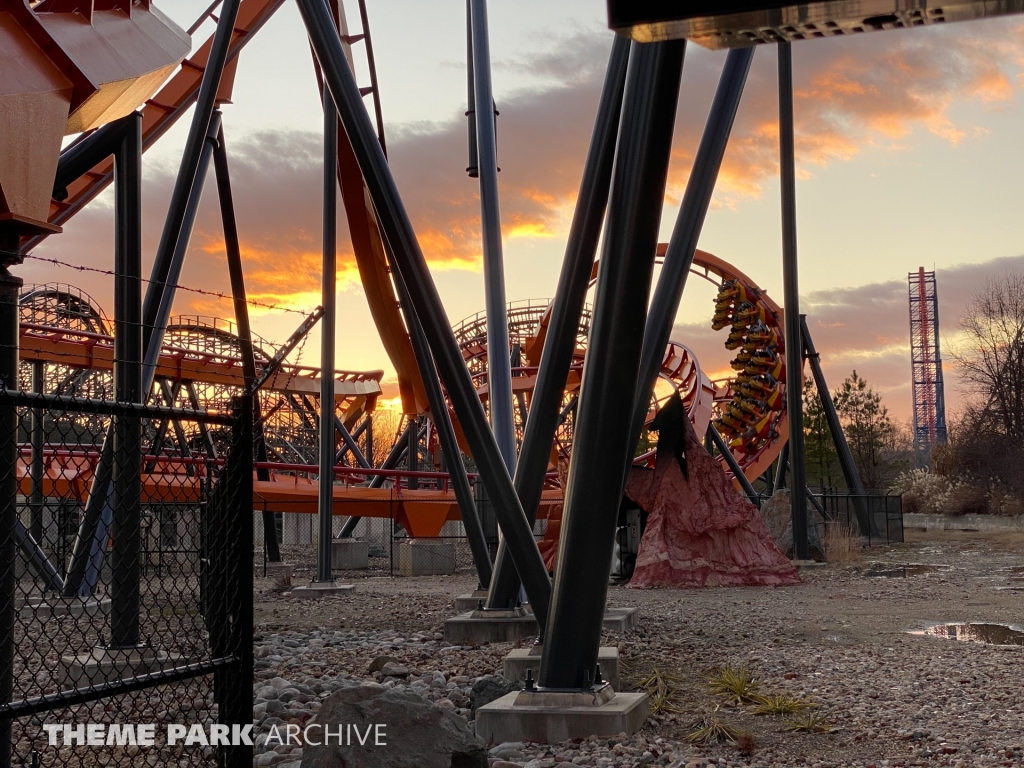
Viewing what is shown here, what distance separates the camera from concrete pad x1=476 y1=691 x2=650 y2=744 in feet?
16.2

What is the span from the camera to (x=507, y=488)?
6.11 metres

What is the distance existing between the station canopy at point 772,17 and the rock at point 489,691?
4.54 metres

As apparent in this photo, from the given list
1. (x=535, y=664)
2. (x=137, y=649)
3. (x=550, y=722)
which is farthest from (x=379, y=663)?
(x=550, y=722)

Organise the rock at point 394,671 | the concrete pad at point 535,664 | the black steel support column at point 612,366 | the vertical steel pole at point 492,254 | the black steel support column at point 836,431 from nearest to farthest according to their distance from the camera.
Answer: the black steel support column at point 612,366 < the concrete pad at point 535,664 < the rock at point 394,671 < the vertical steel pole at point 492,254 < the black steel support column at point 836,431

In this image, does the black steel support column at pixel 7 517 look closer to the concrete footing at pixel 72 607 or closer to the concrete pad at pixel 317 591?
the concrete footing at pixel 72 607

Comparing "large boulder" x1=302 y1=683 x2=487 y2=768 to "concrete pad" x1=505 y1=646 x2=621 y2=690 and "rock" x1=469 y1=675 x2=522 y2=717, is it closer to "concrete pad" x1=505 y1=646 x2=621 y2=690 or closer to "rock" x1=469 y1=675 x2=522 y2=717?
"rock" x1=469 y1=675 x2=522 y2=717

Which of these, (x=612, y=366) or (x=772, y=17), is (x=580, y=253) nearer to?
(x=612, y=366)

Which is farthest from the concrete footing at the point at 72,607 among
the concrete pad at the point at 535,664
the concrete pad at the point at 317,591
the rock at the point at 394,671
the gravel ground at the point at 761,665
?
the concrete pad at the point at 535,664

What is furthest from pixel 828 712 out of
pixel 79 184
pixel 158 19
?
pixel 79 184

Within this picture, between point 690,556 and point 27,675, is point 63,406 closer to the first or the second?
point 27,675

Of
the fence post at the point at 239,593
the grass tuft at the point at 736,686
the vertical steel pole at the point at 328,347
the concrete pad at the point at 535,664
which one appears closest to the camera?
the fence post at the point at 239,593

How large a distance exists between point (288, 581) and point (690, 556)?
5.64m

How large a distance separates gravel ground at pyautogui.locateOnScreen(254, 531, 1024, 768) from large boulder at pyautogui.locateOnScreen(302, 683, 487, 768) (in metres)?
0.57

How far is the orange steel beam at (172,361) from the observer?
64.7 ft
